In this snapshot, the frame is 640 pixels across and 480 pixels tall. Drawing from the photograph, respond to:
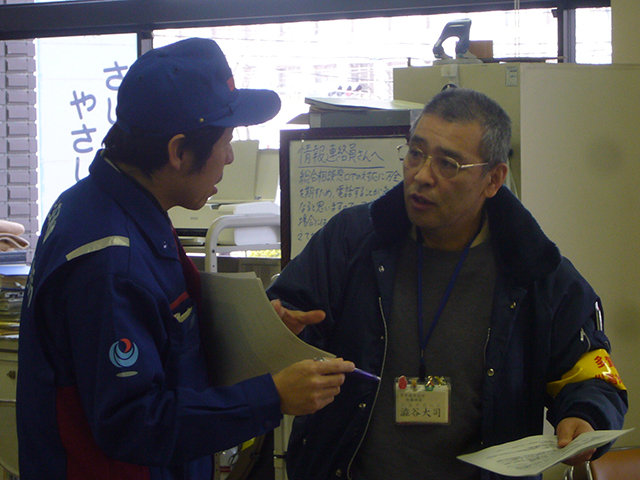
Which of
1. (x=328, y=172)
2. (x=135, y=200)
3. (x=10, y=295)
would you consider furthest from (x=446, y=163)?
(x=10, y=295)

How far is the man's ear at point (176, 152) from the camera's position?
0.97 metres

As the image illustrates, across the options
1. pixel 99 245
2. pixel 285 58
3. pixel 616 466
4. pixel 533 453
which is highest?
pixel 285 58

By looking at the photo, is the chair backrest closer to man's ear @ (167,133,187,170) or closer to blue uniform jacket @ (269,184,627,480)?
blue uniform jacket @ (269,184,627,480)

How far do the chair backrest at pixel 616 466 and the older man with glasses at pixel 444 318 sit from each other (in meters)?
1.04

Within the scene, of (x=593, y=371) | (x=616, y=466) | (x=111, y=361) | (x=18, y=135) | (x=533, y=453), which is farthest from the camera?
(x=18, y=135)

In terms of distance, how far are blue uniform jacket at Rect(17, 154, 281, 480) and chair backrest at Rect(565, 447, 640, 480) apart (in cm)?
167

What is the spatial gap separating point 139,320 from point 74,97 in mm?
3270

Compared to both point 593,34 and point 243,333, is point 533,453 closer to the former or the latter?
point 243,333

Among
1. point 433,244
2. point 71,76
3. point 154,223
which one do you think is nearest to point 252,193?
point 71,76

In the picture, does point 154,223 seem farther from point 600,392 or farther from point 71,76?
point 71,76

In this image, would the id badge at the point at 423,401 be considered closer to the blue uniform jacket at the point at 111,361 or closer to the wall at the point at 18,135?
the blue uniform jacket at the point at 111,361

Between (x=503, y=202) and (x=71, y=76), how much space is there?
3.21m

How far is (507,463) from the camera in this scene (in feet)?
3.42

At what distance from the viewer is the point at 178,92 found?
0.96 metres
